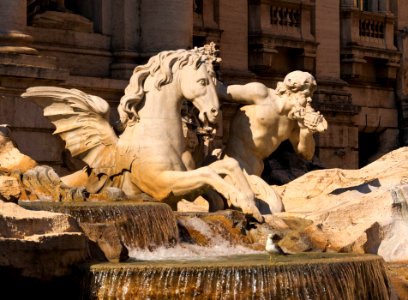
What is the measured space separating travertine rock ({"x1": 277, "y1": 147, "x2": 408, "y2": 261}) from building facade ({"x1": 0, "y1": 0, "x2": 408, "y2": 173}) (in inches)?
146

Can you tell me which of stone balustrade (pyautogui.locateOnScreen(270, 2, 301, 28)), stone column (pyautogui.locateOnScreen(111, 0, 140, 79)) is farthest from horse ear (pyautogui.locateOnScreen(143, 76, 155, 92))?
stone balustrade (pyautogui.locateOnScreen(270, 2, 301, 28))

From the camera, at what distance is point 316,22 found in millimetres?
35719

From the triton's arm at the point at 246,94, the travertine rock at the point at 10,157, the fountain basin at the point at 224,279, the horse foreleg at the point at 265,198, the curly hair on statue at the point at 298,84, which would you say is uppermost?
the curly hair on statue at the point at 298,84

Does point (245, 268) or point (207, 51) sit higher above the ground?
point (207, 51)

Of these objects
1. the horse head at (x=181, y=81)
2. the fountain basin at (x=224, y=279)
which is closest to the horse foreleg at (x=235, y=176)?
the horse head at (x=181, y=81)

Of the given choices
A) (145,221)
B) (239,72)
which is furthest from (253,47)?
(145,221)

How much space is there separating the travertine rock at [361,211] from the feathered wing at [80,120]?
256 centimetres

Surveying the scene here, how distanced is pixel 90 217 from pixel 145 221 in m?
0.86

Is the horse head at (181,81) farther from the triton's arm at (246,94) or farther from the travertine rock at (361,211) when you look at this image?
the travertine rock at (361,211)

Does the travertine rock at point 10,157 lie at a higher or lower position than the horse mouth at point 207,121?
lower

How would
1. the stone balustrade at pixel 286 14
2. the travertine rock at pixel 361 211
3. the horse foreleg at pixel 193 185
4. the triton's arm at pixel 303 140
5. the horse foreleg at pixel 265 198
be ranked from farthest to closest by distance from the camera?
the stone balustrade at pixel 286 14 < the triton's arm at pixel 303 140 < the horse foreleg at pixel 265 198 < the horse foreleg at pixel 193 185 < the travertine rock at pixel 361 211

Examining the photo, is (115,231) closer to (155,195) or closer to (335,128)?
(155,195)

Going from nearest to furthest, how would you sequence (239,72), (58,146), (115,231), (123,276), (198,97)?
(123,276)
(115,231)
(198,97)
(58,146)
(239,72)

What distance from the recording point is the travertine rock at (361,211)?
20.8m
